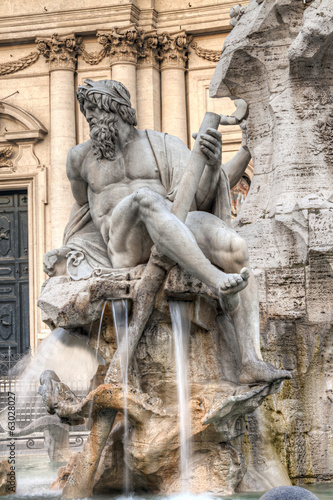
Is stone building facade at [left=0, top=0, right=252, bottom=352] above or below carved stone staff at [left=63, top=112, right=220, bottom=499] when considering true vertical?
above

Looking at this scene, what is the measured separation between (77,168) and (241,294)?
4.68ft

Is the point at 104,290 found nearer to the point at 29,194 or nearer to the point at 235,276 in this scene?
the point at 235,276

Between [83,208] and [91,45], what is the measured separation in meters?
13.8

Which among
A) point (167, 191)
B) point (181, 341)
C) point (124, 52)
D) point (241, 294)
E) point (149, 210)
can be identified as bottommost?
point (181, 341)

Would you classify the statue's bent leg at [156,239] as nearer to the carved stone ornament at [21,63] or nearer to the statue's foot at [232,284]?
the statue's foot at [232,284]

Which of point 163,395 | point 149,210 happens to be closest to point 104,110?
point 149,210

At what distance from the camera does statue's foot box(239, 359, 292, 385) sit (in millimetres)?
4270

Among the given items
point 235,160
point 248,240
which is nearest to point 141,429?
point 248,240

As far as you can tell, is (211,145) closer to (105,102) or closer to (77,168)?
(105,102)

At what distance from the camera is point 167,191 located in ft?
17.0

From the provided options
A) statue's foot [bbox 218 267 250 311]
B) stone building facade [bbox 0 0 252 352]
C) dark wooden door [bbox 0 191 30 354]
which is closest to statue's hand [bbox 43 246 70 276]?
statue's foot [bbox 218 267 250 311]

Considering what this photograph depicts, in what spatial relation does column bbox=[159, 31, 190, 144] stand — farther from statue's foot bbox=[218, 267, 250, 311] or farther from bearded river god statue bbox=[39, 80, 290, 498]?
statue's foot bbox=[218, 267, 250, 311]

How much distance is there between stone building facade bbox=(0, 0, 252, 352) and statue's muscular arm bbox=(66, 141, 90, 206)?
12171 millimetres

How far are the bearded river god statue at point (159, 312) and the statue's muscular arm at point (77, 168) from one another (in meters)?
0.20
